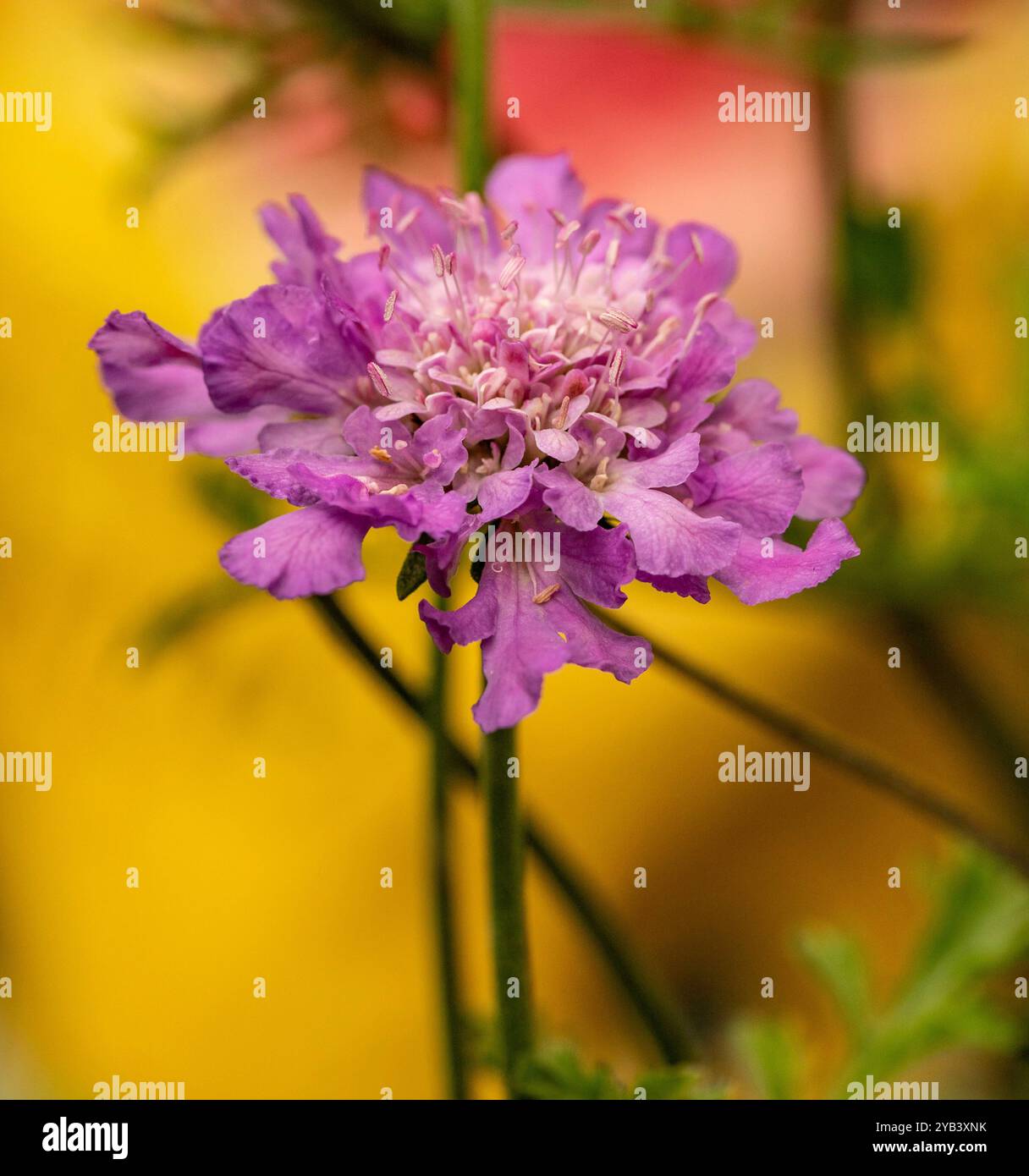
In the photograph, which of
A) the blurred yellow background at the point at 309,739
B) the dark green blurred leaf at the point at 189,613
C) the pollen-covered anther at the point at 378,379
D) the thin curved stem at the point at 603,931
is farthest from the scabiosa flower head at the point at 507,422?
the blurred yellow background at the point at 309,739

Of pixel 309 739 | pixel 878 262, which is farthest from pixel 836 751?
pixel 309 739

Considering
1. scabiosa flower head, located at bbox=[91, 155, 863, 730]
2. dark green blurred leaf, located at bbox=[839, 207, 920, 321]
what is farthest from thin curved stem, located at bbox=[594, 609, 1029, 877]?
dark green blurred leaf, located at bbox=[839, 207, 920, 321]

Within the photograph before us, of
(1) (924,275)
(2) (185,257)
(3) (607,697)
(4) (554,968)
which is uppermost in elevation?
(2) (185,257)

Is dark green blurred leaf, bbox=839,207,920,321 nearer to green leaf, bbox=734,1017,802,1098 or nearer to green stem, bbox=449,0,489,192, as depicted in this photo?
green stem, bbox=449,0,489,192
